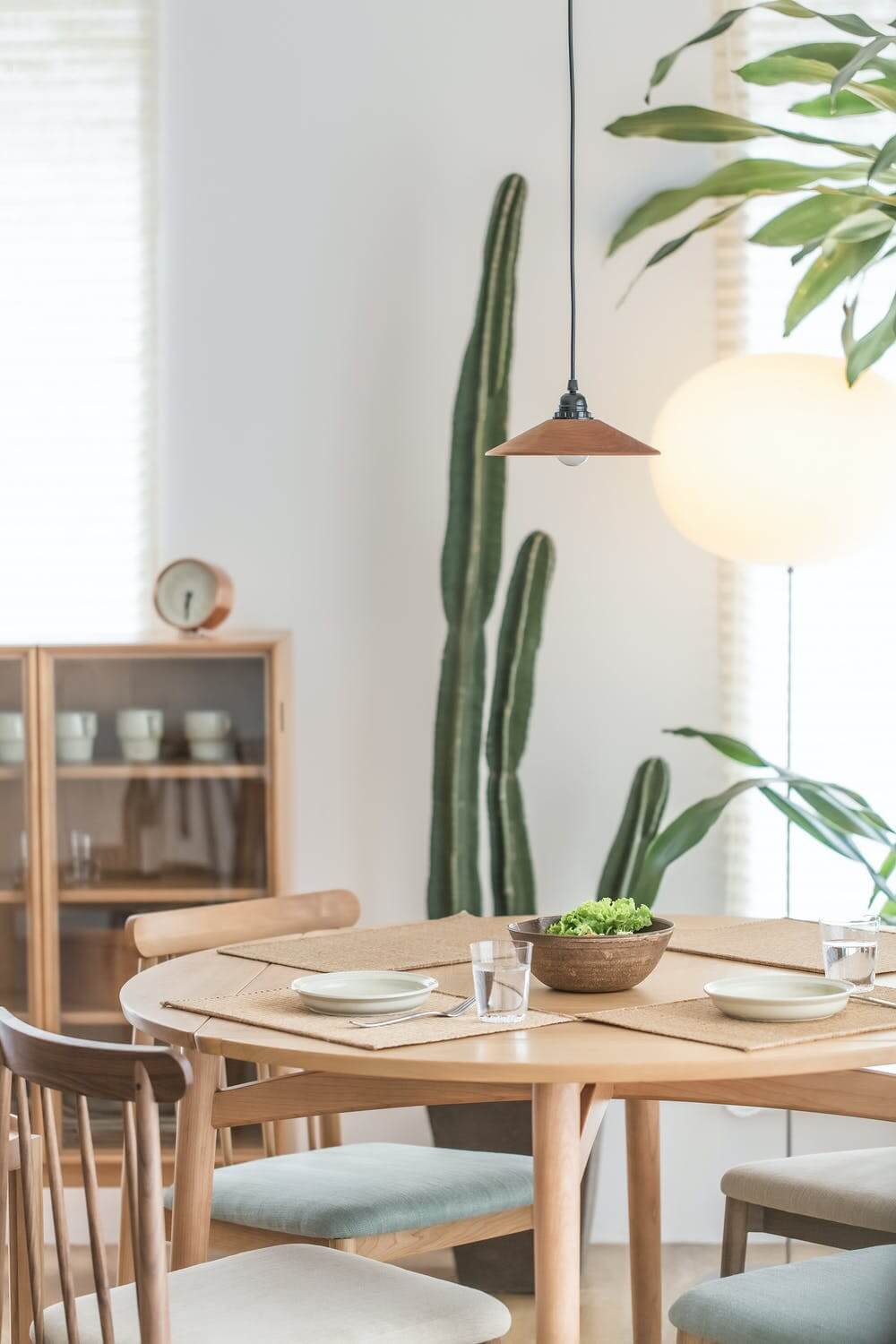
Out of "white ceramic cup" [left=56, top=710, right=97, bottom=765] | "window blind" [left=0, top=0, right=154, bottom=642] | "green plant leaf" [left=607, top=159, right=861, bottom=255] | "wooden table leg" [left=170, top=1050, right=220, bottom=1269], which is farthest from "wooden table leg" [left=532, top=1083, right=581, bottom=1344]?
"window blind" [left=0, top=0, right=154, bottom=642]

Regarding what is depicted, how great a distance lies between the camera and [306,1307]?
5.85 feet

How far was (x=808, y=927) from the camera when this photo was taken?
2.43 m

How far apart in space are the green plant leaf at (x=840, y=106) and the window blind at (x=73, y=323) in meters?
1.56

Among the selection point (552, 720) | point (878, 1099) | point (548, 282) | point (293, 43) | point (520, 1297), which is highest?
point (293, 43)

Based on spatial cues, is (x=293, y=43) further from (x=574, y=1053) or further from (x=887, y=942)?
(x=574, y=1053)

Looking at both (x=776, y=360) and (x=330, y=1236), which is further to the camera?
(x=776, y=360)

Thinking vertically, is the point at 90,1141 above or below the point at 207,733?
below

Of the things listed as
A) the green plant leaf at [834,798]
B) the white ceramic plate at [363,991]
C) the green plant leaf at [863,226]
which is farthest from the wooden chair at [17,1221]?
the green plant leaf at [863,226]

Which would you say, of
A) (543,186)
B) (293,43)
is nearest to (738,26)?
(543,186)

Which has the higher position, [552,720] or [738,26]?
[738,26]

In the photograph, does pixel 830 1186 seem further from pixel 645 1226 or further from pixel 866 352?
pixel 866 352

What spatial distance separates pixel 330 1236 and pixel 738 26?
2847mm

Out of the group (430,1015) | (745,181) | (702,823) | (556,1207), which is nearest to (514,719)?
(702,823)

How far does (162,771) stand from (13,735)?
0.33 metres
